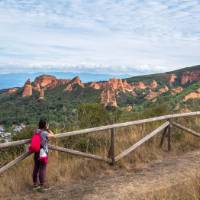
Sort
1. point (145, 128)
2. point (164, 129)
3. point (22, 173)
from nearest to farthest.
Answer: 1. point (22, 173)
2. point (164, 129)
3. point (145, 128)

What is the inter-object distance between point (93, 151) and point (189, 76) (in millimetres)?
100328

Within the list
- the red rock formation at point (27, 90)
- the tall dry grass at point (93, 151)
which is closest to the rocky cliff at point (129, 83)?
the red rock formation at point (27, 90)

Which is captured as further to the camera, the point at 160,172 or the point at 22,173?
the point at 160,172

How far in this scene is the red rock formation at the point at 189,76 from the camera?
104m

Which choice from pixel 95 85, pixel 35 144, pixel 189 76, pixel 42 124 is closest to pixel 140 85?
pixel 189 76

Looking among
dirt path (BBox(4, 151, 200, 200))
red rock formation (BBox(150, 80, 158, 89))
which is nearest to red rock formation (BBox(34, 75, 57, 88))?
red rock formation (BBox(150, 80, 158, 89))

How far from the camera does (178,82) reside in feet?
351

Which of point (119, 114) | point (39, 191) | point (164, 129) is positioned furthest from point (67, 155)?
point (119, 114)

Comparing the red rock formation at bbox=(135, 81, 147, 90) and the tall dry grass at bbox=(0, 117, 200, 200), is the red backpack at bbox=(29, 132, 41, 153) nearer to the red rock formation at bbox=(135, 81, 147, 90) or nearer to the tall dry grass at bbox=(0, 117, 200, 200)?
A: the tall dry grass at bbox=(0, 117, 200, 200)

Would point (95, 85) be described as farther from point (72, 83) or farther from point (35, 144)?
point (35, 144)

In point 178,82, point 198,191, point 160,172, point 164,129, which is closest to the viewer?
point 198,191

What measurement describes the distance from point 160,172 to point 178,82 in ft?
331

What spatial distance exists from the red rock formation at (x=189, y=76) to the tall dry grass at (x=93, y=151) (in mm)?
94007

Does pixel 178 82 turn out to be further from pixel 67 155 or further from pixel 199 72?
pixel 67 155
